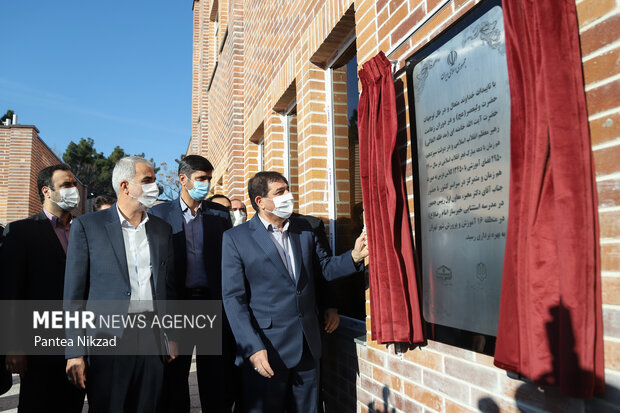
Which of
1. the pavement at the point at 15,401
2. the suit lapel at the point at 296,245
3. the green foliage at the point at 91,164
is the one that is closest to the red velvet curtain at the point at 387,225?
the suit lapel at the point at 296,245

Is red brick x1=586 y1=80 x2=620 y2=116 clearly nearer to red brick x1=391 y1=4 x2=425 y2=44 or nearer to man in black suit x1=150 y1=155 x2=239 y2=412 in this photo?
red brick x1=391 y1=4 x2=425 y2=44

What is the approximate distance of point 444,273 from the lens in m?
2.32

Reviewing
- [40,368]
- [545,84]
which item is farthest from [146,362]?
[545,84]

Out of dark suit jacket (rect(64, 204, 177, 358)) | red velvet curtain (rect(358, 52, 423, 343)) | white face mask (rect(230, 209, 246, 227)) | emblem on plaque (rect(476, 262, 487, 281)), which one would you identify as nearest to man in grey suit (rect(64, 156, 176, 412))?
dark suit jacket (rect(64, 204, 177, 358))

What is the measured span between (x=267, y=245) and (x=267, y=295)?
1.07 ft

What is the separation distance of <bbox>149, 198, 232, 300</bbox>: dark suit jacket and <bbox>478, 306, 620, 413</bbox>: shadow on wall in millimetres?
2510

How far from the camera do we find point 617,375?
4.83ft

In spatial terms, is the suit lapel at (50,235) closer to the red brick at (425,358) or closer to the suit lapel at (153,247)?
the suit lapel at (153,247)

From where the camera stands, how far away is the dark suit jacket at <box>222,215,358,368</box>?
9.51ft

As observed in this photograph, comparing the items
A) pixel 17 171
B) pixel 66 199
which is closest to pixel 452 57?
pixel 66 199

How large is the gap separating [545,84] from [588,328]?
0.84 metres

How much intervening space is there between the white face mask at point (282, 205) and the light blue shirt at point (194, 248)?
102 centimetres

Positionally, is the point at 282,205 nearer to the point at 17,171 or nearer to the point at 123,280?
the point at 123,280

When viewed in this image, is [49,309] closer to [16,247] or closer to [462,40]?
[16,247]
